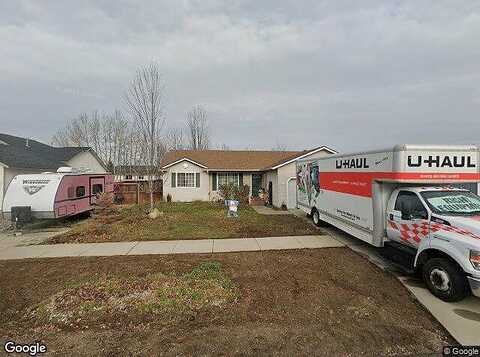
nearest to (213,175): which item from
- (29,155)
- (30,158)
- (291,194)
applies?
(291,194)

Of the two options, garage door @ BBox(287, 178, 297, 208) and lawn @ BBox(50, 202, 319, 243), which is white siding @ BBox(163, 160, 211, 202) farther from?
lawn @ BBox(50, 202, 319, 243)

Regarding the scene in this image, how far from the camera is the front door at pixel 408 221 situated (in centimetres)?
552

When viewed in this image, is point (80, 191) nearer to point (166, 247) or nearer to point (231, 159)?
point (166, 247)

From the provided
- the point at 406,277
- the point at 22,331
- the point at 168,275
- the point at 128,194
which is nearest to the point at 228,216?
the point at 168,275

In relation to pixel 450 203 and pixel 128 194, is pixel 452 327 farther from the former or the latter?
pixel 128 194

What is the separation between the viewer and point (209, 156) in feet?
78.0

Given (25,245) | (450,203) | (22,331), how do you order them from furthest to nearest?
(25,245) < (450,203) < (22,331)

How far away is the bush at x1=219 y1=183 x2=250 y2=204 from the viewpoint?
772 inches

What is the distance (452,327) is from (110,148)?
40.8 m

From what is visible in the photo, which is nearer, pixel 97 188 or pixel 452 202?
pixel 452 202

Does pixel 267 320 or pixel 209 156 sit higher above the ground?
pixel 209 156

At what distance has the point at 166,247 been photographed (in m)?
8.38

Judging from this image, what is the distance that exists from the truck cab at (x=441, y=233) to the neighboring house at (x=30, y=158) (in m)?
17.3

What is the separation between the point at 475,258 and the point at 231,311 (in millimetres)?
4060
